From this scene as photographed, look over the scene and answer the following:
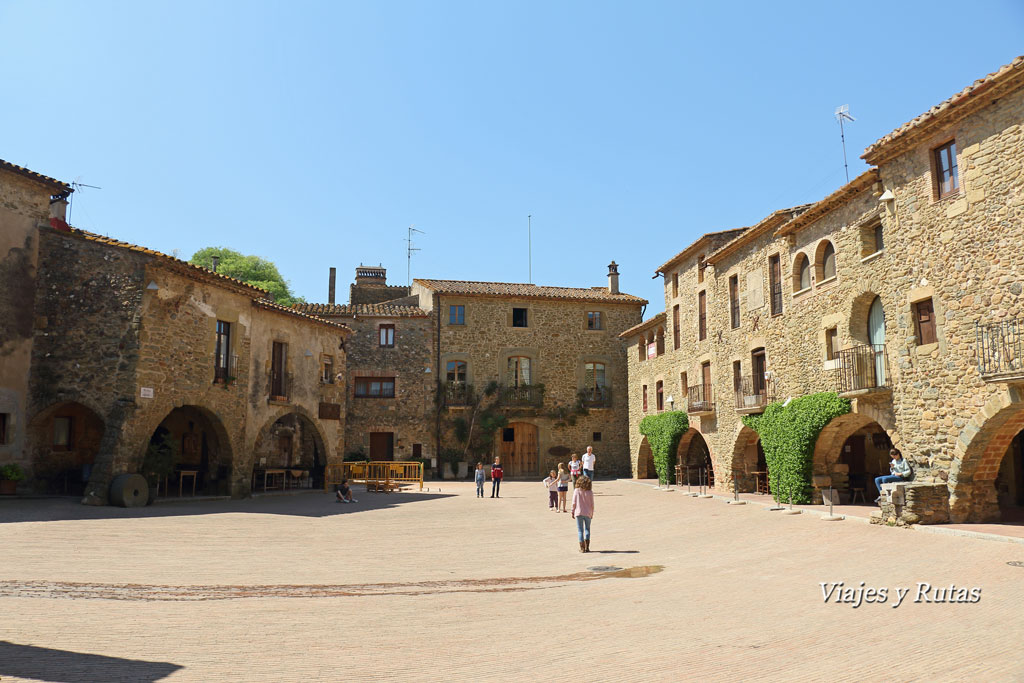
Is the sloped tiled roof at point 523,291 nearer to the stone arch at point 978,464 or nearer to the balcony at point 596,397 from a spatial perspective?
the balcony at point 596,397

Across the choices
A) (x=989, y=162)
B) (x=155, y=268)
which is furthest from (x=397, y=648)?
(x=155, y=268)

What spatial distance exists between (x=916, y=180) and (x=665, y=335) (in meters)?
16.2

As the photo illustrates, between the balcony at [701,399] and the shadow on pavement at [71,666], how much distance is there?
22.6 m

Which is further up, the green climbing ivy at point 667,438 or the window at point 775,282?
the window at point 775,282

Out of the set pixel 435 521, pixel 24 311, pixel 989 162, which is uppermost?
pixel 989 162

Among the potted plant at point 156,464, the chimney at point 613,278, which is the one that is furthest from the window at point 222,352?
the chimney at point 613,278

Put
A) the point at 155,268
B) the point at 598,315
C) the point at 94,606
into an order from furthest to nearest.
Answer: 1. the point at 598,315
2. the point at 155,268
3. the point at 94,606

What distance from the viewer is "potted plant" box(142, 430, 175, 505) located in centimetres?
1894

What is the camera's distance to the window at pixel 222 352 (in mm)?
21391

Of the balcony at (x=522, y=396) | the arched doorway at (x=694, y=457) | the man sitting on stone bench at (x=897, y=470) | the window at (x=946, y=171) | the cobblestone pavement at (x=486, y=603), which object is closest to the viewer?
the cobblestone pavement at (x=486, y=603)

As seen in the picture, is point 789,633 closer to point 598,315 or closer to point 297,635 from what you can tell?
point 297,635

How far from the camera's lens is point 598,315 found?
39250mm

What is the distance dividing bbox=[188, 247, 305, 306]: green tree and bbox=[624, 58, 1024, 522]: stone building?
36044 millimetres

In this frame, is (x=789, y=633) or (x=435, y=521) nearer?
(x=789, y=633)
